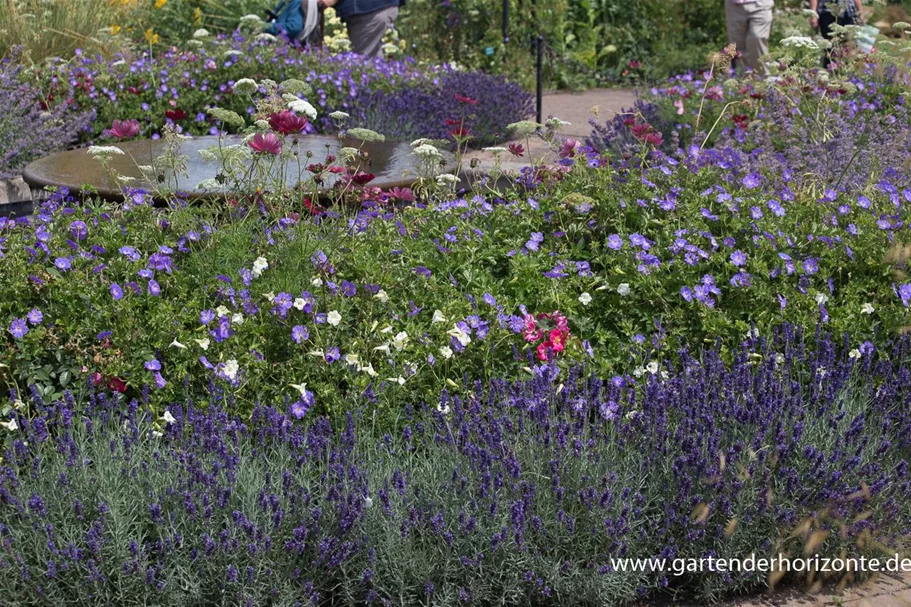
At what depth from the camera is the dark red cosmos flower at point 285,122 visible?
159 inches

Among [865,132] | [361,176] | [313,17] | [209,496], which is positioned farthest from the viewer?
[313,17]

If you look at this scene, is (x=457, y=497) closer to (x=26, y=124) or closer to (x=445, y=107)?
(x=26, y=124)

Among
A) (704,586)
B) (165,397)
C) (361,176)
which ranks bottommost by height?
(704,586)

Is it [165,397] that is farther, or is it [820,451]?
[165,397]

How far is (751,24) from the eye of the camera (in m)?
9.95

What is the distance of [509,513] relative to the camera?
2.81 meters

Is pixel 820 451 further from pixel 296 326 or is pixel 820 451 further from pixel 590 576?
pixel 296 326

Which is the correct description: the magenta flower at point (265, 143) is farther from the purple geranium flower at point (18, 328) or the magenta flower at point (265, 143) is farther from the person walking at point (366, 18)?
the person walking at point (366, 18)

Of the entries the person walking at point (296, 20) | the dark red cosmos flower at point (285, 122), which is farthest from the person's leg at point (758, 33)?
the dark red cosmos flower at point (285, 122)

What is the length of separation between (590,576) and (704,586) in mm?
335

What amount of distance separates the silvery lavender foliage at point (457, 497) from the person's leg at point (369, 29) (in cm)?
722

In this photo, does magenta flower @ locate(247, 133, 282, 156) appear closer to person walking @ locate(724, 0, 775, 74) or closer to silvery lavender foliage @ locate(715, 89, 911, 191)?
silvery lavender foliage @ locate(715, 89, 911, 191)

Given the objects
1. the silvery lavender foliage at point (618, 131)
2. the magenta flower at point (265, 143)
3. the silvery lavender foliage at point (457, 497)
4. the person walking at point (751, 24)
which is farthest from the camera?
the person walking at point (751, 24)

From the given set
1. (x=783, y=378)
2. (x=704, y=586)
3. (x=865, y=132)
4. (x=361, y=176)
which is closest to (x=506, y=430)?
(x=704, y=586)
